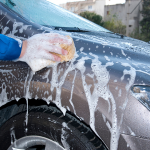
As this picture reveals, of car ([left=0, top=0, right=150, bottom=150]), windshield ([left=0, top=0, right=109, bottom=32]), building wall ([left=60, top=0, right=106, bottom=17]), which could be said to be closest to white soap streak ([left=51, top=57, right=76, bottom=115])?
car ([left=0, top=0, right=150, bottom=150])

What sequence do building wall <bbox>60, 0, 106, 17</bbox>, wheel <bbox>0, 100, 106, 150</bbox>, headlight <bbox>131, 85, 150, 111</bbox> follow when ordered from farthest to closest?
1. building wall <bbox>60, 0, 106, 17</bbox>
2. wheel <bbox>0, 100, 106, 150</bbox>
3. headlight <bbox>131, 85, 150, 111</bbox>

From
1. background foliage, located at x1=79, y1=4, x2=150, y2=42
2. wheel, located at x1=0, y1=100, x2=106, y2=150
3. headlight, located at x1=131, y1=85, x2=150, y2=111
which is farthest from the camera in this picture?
background foliage, located at x1=79, y1=4, x2=150, y2=42

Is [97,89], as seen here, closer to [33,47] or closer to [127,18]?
[33,47]

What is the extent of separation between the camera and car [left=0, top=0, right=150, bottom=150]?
880 mm

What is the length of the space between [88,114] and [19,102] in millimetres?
492

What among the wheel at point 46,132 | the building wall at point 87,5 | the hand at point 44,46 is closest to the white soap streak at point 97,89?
the wheel at point 46,132

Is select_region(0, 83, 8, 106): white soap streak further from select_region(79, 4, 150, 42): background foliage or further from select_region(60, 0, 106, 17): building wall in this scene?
select_region(60, 0, 106, 17): building wall

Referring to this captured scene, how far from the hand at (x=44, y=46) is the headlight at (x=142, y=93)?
0.44m

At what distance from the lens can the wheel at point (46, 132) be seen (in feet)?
3.22

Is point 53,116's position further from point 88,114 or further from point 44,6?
point 44,6

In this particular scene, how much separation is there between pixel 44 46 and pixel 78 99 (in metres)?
0.37

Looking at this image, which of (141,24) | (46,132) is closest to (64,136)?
(46,132)

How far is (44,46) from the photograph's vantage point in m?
1.03

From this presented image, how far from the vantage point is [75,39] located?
47.2 inches
